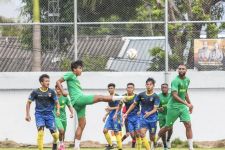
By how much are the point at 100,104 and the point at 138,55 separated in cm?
211

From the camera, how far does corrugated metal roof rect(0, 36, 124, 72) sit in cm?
2952

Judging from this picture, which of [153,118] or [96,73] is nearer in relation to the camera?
[153,118]

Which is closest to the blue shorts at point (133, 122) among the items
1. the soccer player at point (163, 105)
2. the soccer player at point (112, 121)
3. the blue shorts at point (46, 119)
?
the soccer player at point (112, 121)

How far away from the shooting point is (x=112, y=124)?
82.4 feet

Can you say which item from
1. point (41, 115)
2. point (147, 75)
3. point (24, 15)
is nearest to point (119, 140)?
point (41, 115)

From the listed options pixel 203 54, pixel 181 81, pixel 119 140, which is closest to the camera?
pixel 181 81

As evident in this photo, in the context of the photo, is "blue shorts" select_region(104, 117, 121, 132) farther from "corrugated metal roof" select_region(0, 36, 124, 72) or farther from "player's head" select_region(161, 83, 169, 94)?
"corrugated metal roof" select_region(0, 36, 124, 72)

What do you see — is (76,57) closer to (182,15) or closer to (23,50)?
(23,50)

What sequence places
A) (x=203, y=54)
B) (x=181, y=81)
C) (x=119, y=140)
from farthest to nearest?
(x=203, y=54) → (x=119, y=140) → (x=181, y=81)

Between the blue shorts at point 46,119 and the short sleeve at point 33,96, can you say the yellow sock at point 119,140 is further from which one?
the short sleeve at point 33,96

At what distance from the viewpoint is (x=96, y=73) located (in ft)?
97.6

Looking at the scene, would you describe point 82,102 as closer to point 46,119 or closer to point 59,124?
point 46,119

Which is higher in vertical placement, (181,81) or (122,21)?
(122,21)

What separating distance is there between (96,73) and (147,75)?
1734 mm
